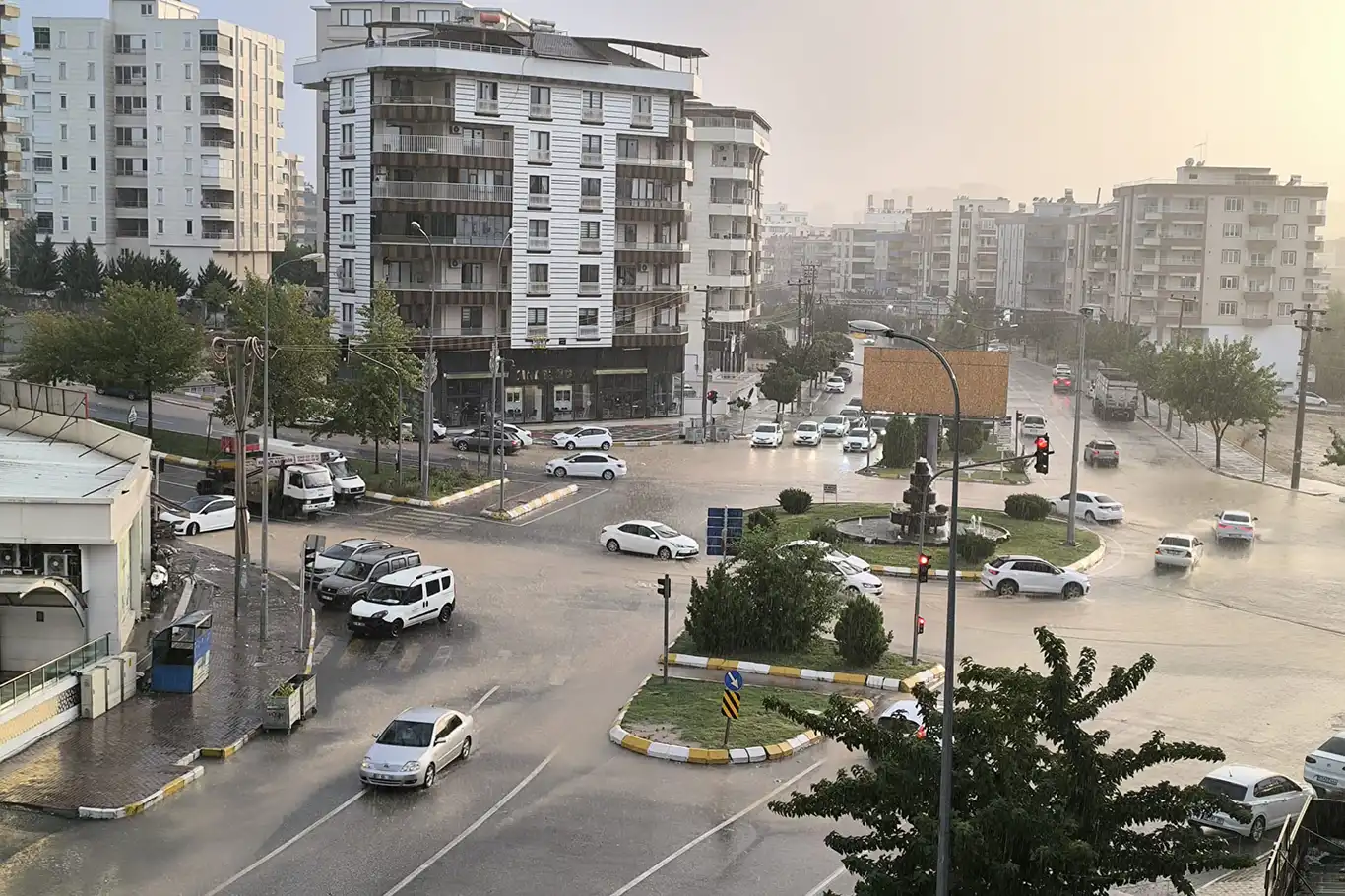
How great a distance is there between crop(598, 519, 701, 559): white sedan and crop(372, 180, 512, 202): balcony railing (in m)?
28.5

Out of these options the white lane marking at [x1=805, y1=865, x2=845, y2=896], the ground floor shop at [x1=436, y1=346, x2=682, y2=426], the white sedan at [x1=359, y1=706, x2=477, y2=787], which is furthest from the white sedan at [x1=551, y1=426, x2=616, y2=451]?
the white lane marking at [x1=805, y1=865, x2=845, y2=896]

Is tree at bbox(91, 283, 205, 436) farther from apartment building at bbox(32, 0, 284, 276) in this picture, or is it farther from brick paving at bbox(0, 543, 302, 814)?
apartment building at bbox(32, 0, 284, 276)

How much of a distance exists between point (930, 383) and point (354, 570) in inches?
1124

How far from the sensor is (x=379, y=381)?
2019 inches

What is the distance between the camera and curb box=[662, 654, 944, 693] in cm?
2938

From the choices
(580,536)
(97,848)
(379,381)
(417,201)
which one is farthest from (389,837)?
(417,201)

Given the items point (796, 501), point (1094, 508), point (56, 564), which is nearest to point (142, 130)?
point (796, 501)

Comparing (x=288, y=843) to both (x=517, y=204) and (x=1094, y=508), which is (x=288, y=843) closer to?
(x=1094, y=508)

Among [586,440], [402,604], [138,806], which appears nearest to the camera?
[138,806]

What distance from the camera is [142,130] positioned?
95125 mm

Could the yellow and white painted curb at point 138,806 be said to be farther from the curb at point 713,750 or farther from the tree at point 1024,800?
the tree at point 1024,800

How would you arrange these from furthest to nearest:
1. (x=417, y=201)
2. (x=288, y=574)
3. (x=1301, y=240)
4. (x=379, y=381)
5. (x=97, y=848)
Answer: (x=1301, y=240) → (x=417, y=201) → (x=379, y=381) → (x=288, y=574) → (x=97, y=848)

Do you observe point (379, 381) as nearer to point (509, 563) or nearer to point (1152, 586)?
point (509, 563)

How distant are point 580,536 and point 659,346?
32.0 metres
